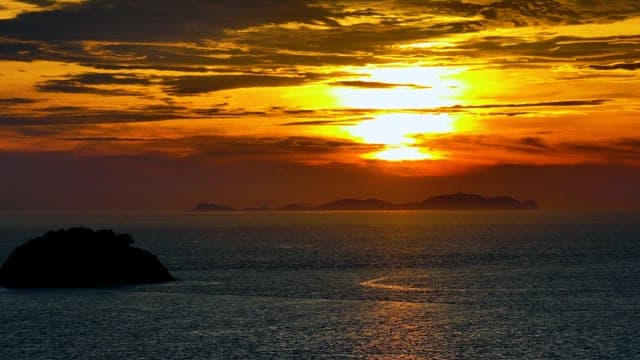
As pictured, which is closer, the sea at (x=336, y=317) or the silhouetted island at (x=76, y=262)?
the sea at (x=336, y=317)

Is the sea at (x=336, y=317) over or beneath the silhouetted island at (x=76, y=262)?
beneath

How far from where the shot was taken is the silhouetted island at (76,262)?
140 meters

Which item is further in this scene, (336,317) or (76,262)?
(76,262)

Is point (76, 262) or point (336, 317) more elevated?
point (76, 262)

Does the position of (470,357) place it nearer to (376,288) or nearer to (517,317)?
(517,317)

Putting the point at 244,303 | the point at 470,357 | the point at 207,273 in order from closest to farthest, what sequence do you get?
the point at 470,357 → the point at 244,303 → the point at 207,273

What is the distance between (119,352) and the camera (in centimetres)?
8850

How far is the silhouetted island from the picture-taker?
139875 mm

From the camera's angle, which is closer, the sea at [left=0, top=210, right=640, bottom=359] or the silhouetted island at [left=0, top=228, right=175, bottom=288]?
the sea at [left=0, top=210, right=640, bottom=359]

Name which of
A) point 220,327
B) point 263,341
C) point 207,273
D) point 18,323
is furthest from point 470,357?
point 207,273

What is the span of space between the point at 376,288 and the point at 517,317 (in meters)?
37.6

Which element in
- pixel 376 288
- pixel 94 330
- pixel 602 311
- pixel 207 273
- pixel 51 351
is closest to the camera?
pixel 51 351

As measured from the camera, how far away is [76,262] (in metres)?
144

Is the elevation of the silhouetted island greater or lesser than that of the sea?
greater
